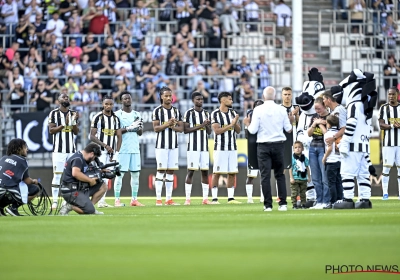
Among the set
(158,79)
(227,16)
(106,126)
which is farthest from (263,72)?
(106,126)

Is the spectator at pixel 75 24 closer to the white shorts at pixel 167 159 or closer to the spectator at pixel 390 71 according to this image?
the spectator at pixel 390 71

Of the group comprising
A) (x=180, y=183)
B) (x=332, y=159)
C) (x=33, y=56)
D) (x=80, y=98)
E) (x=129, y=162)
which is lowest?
(x=180, y=183)

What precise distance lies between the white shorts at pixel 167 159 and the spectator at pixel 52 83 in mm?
8540

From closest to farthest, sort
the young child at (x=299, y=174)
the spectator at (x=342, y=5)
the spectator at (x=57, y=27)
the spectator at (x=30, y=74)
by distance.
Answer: the young child at (x=299, y=174), the spectator at (x=30, y=74), the spectator at (x=57, y=27), the spectator at (x=342, y=5)

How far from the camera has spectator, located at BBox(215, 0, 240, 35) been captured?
3412 cm

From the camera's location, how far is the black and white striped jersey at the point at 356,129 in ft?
57.8

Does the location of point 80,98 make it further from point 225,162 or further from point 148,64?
point 225,162

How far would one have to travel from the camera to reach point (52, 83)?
101 ft

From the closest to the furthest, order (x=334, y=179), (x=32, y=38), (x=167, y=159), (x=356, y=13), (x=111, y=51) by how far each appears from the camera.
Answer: (x=334, y=179), (x=167, y=159), (x=111, y=51), (x=32, y=38), (x=356, y=13)

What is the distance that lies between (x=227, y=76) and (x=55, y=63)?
222 inches

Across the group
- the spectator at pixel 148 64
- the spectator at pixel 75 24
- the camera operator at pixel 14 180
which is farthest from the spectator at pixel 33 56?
the camera operator at pixel 14 180

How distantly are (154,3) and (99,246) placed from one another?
23.6m

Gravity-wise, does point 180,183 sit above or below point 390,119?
below

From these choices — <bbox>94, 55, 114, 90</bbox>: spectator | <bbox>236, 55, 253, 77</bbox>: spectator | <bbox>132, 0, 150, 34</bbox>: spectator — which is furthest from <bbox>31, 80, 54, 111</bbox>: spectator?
<bbox>236, 55, 253, 77</bbox>: spectator
